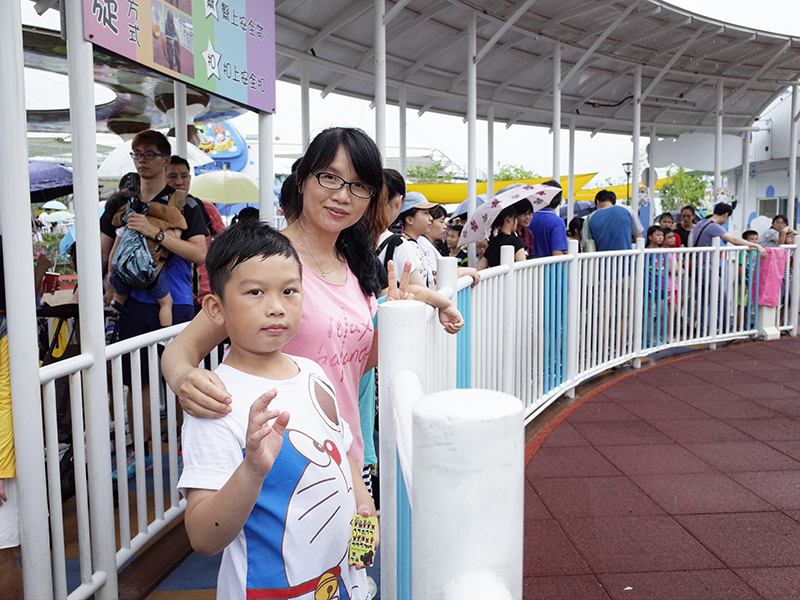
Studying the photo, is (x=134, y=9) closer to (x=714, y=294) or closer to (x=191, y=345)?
(x=191, y=345)

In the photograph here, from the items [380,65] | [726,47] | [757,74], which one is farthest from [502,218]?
[757,74]

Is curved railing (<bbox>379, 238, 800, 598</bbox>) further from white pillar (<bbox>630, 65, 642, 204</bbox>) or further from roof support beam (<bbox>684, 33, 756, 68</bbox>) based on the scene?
roof support beam (<bbox>684, 33, 756, 68</bbox>)

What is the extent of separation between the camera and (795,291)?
9.58 metres

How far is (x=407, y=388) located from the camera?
1148mm

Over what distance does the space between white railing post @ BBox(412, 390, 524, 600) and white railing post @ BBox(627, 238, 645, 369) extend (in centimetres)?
685

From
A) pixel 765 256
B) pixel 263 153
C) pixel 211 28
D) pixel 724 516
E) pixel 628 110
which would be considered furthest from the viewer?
pixel 628 110

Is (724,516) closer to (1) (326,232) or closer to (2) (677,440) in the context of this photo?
(2) (677,440)

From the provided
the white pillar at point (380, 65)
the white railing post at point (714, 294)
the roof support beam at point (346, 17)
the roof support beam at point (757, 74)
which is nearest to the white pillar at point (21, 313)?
the white pillar at point (380, 65)

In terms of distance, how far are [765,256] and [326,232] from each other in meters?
8.62

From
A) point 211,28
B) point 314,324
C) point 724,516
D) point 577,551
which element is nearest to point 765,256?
point 724,516

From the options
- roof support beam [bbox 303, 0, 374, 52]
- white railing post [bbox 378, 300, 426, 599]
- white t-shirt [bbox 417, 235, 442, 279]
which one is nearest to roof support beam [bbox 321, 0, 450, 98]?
roof support beam [bbox 303, 0, 374, 52]

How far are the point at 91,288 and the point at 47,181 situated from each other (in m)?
2.38

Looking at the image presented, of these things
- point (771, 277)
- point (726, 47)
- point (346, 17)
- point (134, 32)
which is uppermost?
point (726, 47)

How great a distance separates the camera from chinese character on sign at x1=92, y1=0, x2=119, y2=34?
93.5 inches
